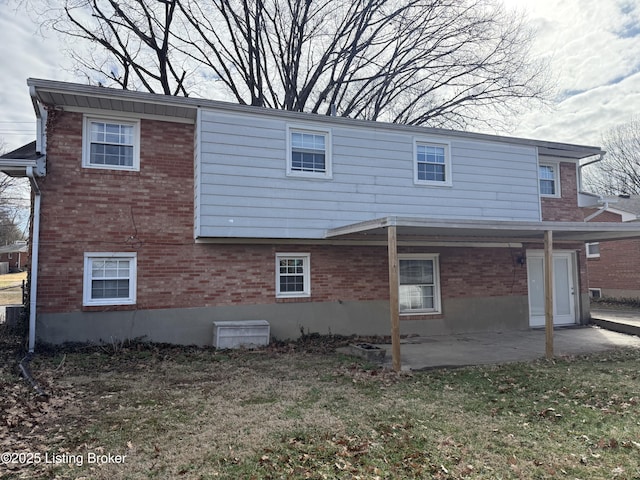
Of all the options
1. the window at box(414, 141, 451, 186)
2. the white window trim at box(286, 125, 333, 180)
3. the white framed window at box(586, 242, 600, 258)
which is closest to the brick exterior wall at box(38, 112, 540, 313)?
the white window trim at box(286, 125, 333, 180)

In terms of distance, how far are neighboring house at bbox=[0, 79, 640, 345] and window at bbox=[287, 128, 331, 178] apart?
0.10ft

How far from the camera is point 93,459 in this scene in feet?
12.9

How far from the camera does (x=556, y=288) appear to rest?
43.3 feet

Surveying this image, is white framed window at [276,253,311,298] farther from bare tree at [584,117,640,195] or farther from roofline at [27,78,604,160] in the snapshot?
bare tree at [584,117,640,195]

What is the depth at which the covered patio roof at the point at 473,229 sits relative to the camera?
7.69 meters

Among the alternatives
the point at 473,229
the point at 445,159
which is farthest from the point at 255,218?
the point at 445,159

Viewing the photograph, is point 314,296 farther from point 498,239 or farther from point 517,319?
point 517,319

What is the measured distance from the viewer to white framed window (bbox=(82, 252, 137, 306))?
8.89 m

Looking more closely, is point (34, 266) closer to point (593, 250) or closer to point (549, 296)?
point (549, 296)

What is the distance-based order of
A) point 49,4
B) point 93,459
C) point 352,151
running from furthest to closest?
point 49,4 < point 352,151 < point 93,459

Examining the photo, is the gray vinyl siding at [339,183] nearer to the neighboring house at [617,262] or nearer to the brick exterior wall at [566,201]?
the brick exterior wall at [566,201]

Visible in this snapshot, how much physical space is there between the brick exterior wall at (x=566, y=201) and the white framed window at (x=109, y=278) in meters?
11.1

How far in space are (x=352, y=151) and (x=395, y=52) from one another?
1083cm

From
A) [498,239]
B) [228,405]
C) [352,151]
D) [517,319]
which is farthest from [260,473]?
[517,319]
